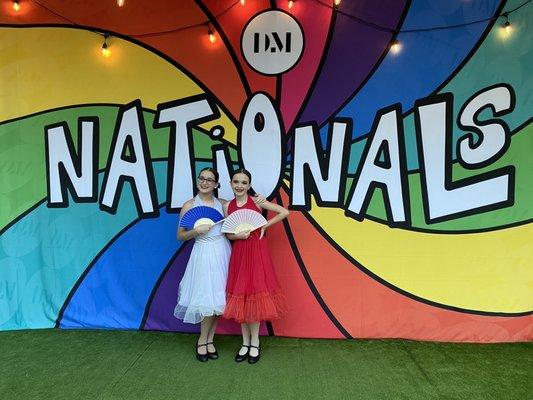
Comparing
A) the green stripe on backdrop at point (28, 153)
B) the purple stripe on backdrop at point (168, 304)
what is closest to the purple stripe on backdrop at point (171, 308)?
the purple stripe on backdrop at point (168, 304)

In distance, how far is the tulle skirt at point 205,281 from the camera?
9.84 feet

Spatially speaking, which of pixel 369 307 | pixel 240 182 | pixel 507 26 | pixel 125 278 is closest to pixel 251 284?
pixel 240 182

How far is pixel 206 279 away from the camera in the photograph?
3.03 m

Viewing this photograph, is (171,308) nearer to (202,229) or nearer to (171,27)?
(202,229)

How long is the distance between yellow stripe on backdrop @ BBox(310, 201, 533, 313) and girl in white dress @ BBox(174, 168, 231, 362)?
32.2 inches

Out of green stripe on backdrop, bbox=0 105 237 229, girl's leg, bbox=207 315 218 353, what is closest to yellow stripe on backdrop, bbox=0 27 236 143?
green stripe on backdrop, bbox=0 105 237 229

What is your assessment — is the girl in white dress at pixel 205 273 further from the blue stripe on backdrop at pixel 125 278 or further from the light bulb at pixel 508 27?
the light bulb at pixel 508 27

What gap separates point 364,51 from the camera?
3330mm

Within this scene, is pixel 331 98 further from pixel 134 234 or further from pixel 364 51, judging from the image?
pixel 134 234

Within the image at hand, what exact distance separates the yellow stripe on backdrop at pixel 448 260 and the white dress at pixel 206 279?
2.66 ft

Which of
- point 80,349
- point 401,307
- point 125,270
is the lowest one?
point 80,349

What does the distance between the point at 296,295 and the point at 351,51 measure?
1929mm

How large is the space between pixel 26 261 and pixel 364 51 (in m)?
3.20

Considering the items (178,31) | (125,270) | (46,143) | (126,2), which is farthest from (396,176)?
(46,143)
